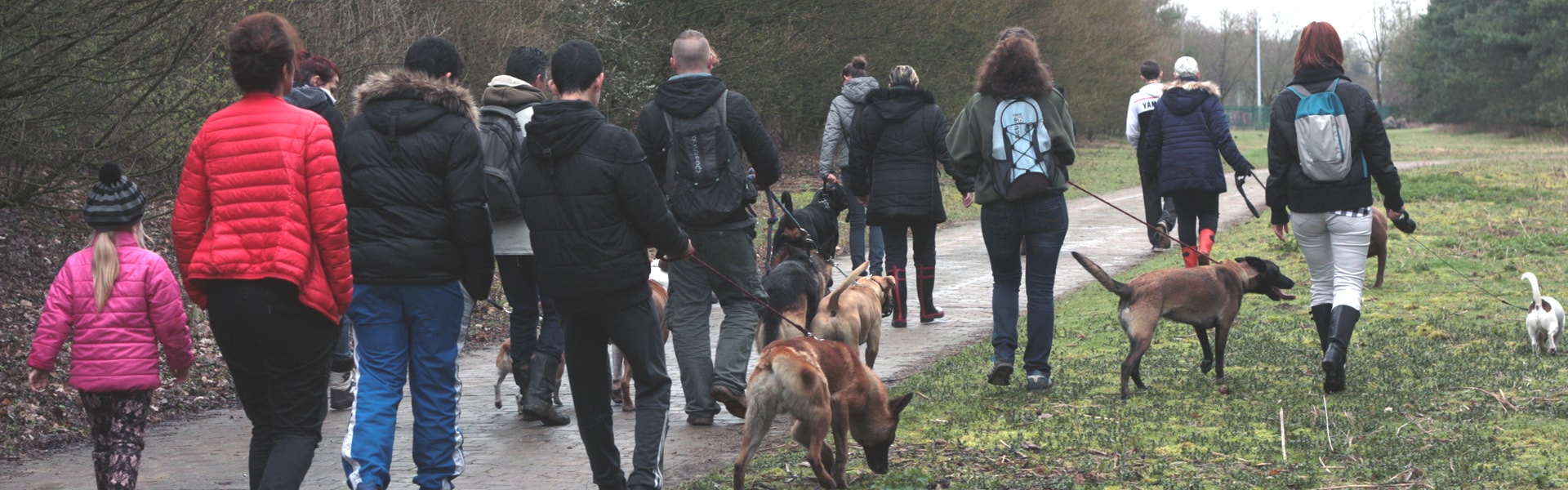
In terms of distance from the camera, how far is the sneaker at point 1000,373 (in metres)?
7.10

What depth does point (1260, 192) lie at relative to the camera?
24.1 metres

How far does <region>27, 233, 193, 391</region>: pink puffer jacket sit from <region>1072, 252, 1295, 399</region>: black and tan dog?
410 centimetres

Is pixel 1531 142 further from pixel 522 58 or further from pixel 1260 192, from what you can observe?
pixel 522 58

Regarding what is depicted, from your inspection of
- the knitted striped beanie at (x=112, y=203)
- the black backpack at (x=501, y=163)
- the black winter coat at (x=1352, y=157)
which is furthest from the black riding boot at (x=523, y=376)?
the black winter coat at (x=1352, y=157)

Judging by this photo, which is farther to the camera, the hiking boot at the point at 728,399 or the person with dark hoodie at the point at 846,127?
the person with dark hoodie at the point at 846,127

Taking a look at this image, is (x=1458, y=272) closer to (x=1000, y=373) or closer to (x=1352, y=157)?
(x=1352, y=157)

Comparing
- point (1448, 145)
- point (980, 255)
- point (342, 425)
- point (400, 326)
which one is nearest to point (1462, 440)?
point (400, 326)

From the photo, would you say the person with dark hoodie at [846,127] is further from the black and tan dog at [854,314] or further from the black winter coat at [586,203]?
the black winter coat at [586,203]

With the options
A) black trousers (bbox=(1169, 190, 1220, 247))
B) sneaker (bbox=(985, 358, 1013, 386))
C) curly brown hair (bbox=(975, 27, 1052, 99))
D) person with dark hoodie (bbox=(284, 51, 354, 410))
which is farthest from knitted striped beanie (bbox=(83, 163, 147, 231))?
black trousers (bbox=(1169, 190, 1220, 247))

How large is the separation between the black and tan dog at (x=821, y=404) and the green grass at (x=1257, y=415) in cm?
18

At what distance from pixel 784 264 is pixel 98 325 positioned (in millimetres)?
3491

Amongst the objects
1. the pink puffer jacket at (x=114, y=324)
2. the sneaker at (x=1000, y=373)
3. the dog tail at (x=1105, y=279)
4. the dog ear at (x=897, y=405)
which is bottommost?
the sneaker at (x=1000, y=373)

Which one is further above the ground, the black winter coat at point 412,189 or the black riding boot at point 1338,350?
the black winter coat at point 412,189

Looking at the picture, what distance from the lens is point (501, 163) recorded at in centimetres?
610
